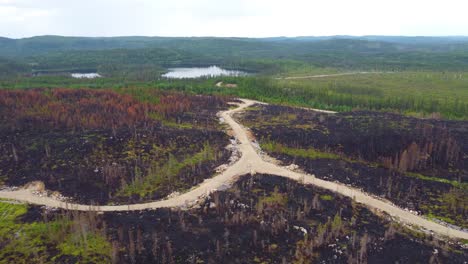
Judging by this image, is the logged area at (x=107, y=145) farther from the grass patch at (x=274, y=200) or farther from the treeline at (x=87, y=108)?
the grass patch at (x=274, y=200)

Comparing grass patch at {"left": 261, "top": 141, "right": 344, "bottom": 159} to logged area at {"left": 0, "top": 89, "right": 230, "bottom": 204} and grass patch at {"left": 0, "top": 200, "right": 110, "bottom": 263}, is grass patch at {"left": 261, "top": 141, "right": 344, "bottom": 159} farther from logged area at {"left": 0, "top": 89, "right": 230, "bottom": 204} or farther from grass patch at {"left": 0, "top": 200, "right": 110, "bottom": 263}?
grass patch at {"left": 0, "top": 200, "right": 110, "bottom": 263}

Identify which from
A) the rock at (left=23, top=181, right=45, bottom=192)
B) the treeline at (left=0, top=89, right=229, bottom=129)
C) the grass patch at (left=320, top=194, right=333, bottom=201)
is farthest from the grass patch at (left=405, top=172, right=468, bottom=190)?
the rock at (left=23, top=181, right=45, bottom=192)

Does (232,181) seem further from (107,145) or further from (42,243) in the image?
(42,243)

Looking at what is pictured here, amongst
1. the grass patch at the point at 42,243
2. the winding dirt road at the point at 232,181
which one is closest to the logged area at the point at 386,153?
the winding dirt road at the point at 232,181

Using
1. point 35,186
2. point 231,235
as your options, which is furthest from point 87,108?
point 231,235

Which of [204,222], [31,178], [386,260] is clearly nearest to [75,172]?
[31,178]

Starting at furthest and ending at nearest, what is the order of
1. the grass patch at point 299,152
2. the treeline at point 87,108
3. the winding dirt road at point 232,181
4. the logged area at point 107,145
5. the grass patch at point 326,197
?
the treeline at point 87,108 < the grass patch at point 299,152 < the logged area at point 107,145 < the grass patch at point 326,197 < the winding dirt road at point 232,181

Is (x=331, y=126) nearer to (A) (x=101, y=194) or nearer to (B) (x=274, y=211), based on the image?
(B) (x=274, y=211)
